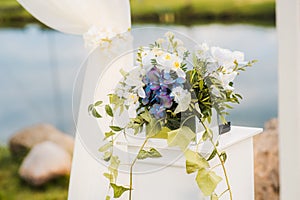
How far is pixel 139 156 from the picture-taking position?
1.72m

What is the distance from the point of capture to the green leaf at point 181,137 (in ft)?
5.34

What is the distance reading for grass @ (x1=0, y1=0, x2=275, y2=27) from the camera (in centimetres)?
295

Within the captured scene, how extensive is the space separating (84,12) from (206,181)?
0.82 metres

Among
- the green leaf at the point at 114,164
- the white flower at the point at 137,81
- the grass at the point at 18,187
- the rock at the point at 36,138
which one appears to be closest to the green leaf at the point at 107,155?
the green leaf at the point at 114,164

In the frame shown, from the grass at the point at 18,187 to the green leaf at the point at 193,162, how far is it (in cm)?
200

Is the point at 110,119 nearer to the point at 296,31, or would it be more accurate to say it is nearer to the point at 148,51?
the point at 148,51

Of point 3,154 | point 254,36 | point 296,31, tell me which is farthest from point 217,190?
point 3,154

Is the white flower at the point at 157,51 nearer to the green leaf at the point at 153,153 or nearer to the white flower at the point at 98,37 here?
the green leaf at the point at 153,153

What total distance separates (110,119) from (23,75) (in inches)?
66.3

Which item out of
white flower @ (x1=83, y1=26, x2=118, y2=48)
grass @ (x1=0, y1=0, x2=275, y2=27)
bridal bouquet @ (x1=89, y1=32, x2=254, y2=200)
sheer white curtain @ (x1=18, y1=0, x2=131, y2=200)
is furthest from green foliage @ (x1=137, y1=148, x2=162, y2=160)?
grass @ (x1=0, y1=0, x2=275, y2=27)

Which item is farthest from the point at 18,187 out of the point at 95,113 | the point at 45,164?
the point at 95,113

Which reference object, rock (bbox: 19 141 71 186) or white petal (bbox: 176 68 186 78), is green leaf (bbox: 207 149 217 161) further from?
rock (bbox: 19 141 71 186)

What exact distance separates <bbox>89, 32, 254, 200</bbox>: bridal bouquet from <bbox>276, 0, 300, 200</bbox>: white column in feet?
1.84

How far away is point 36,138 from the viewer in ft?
11.4
